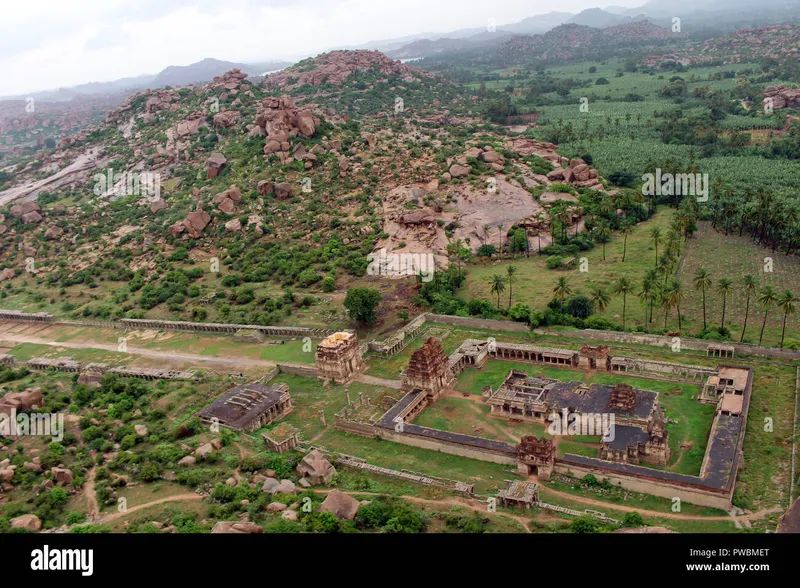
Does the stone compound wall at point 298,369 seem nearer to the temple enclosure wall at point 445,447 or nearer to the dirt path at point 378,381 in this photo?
the dirt path at point 378,381

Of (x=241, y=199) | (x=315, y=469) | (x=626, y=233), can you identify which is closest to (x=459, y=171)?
(x=626, y=233)

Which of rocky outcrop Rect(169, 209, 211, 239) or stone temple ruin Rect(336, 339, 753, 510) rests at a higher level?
rocky outcrop Rect(169, 209, 211, 239)

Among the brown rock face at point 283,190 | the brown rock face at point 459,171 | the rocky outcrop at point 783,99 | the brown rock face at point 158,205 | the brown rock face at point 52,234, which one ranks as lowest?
the brown rock face at point 52,234

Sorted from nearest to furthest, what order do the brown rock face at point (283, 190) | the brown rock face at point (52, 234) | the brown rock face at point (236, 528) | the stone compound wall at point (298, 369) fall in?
the brown rock face at point (236, 528)
the stone compound wall at point (298, 369)
the brown rock face at point (283, 190)
the brown rock face at point (52, 234)

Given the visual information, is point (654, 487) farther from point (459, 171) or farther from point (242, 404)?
point (459, 171)

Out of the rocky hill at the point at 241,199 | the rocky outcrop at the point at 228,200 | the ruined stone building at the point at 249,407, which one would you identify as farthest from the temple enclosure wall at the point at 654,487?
the rocky outcrop at the point at 228,200

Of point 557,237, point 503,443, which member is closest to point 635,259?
point 557,237

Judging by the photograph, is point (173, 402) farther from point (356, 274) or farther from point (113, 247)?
point (113, 247)

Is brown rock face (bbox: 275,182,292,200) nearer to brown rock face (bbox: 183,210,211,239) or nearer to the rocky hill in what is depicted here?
the rocky hill

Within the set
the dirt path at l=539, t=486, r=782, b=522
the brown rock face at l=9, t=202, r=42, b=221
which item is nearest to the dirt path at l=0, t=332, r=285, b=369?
the dirt path at l=539, t=486, r=782, b=522
